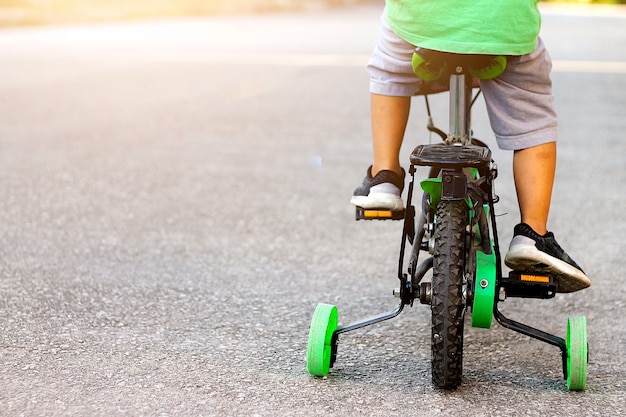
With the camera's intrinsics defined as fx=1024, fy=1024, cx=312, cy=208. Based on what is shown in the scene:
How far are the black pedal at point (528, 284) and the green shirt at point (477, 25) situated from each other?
0.73m

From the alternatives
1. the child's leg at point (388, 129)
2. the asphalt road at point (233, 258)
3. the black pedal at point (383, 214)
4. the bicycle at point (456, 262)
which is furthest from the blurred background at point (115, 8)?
the bicycle at point (456, 262)

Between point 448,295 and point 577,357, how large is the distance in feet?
1.64

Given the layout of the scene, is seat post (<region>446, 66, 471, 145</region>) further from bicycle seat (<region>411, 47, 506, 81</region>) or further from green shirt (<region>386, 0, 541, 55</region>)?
green shirt (<region>386, 0, 541, 55</region>)

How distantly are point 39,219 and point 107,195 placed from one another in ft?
2.14

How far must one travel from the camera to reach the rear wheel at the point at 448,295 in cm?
304

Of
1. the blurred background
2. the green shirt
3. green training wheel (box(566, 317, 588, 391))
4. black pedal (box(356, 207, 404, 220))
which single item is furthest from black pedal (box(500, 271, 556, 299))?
the blurred background

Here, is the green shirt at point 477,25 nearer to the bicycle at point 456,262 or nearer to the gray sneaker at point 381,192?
the bicycle at point 456,262

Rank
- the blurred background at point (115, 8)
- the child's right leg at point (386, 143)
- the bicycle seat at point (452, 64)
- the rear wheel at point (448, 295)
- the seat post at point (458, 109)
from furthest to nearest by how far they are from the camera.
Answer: the blurred background at point (115, 8) < the child's right leg at point (386, 143) < the seat post at point (458, 109) < the bicycle seat at point (452, 64) < the rear wheel at point (448, 295)

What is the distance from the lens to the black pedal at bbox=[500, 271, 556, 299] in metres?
3.35

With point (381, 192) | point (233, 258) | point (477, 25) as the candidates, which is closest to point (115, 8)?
point (233, 258)

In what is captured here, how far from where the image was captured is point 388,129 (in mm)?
3672

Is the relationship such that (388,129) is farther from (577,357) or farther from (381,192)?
(577,357)

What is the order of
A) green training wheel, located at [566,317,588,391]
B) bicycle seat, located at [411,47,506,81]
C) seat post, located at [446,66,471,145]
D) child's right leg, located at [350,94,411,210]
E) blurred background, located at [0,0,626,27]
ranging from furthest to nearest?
blurred background, located at [0,0,626,27] → child's right leg, located at [350,94,411,210] → seat post, located at [446,66,471,145] → bicycle seat, located at [411,47,506,81] → green training wheel, located at [566,317,588,391]

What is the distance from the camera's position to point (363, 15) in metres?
28.2
